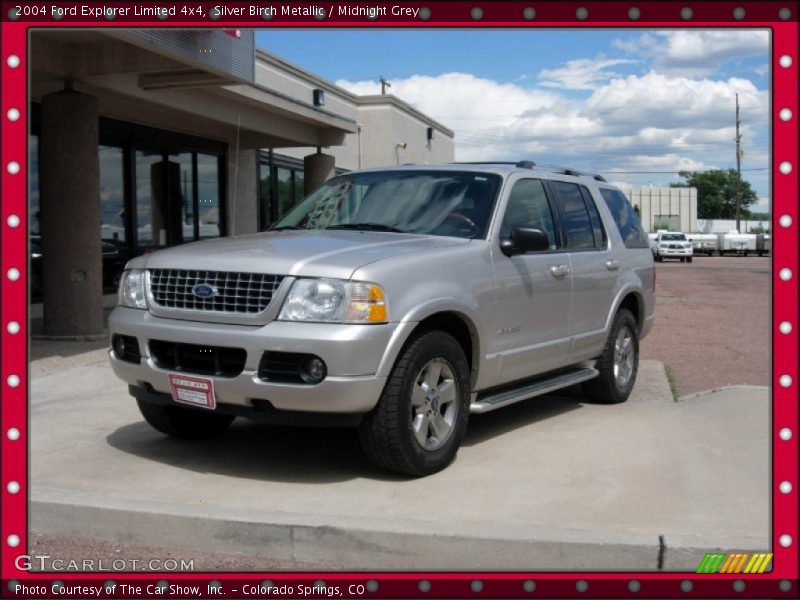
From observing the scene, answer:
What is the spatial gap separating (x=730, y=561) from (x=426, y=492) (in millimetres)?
1603

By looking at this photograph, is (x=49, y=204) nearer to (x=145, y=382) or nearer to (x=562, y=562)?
(x=145, y=382)

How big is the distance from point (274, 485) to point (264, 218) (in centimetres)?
1743

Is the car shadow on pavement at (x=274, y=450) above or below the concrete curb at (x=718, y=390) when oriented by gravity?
below

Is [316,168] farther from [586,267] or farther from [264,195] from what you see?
[586,267]

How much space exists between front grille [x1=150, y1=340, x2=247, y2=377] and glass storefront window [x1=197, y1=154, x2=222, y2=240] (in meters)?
13.2

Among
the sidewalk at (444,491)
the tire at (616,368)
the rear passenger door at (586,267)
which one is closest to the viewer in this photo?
the sidewalk at (444,491)

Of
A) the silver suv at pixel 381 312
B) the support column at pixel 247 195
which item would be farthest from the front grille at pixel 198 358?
the support column at pixel 247 195

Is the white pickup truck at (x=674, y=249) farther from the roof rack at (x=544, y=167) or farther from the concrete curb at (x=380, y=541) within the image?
the concrete curb at (x=380, y=541)

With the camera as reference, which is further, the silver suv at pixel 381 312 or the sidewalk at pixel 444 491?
the silver suv at pixel 381 312

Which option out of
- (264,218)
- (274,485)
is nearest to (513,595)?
(274,485)

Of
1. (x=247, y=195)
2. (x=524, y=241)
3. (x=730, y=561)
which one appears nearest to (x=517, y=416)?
(x=524, y=241)

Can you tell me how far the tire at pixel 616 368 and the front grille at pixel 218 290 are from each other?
3357 mm

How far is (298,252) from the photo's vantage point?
16.5 ft

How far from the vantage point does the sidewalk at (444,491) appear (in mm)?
4160
